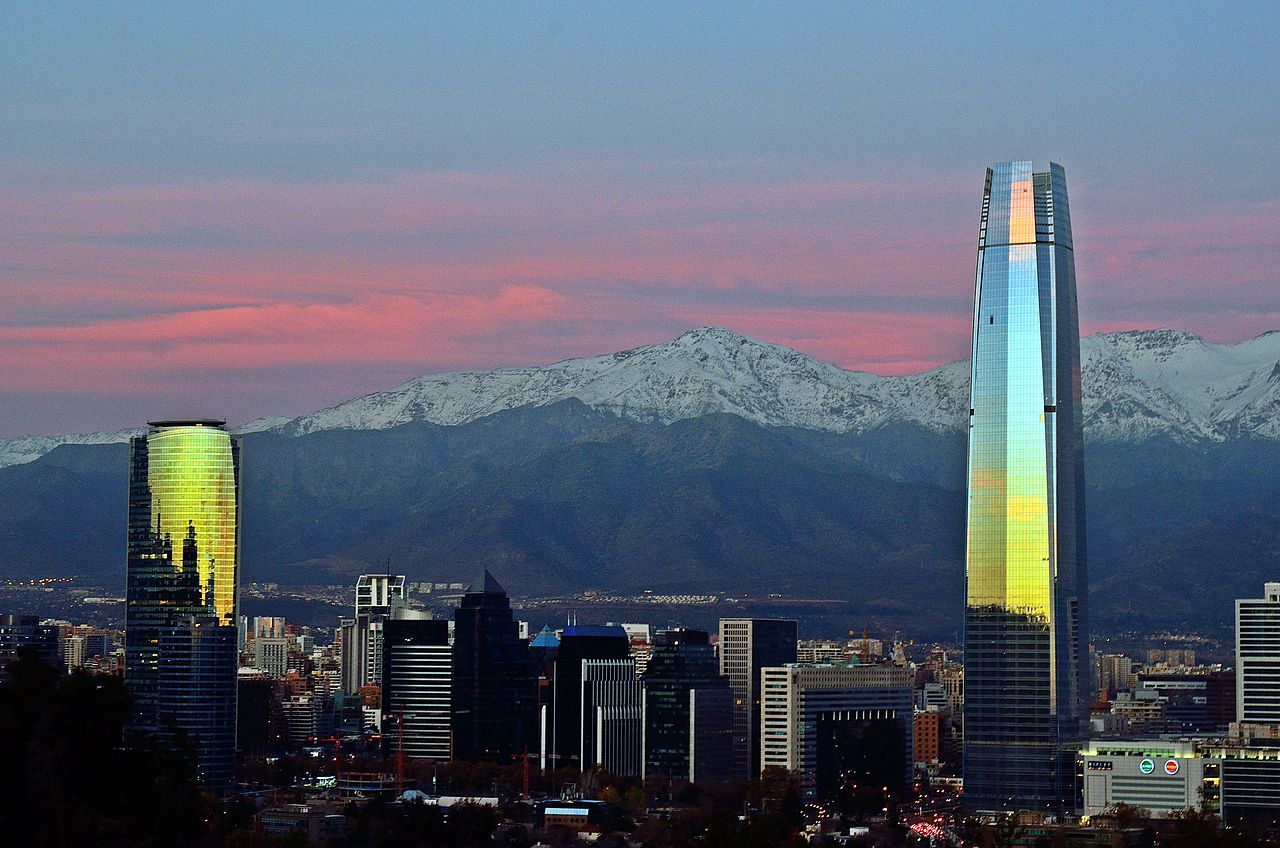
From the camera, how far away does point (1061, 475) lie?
157 meters

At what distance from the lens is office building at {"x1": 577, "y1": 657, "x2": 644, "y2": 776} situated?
7347 inches

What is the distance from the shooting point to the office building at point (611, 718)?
186625 mm

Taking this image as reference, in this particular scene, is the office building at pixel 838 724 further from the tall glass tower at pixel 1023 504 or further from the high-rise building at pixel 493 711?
the high-rise building at pixel 493 711

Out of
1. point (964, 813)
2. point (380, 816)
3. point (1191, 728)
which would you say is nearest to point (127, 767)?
point (380, 816)

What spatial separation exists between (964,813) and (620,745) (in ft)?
145

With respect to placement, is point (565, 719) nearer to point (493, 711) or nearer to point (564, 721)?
point (564, 721)

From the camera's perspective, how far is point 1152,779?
144750 mm

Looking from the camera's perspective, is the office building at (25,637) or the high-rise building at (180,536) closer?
the high-rise building at (180,536)

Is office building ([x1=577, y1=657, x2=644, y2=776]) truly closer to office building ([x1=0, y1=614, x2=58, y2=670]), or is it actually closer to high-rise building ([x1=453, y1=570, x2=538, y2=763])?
high-rise building ([x1=453, y1=570, x2=538, y2=763])

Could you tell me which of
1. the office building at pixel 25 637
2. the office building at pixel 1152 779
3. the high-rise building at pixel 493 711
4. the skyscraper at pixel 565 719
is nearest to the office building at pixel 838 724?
the skyscraper at pixel 565 719

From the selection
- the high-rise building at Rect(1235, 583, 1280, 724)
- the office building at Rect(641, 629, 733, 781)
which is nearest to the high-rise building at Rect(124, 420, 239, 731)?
the office building at Rect(641, 629, 733, 781)

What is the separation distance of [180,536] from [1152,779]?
216 ft

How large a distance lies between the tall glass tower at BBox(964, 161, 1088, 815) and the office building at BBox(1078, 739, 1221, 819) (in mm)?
6090

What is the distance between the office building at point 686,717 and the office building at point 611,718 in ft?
3.20
